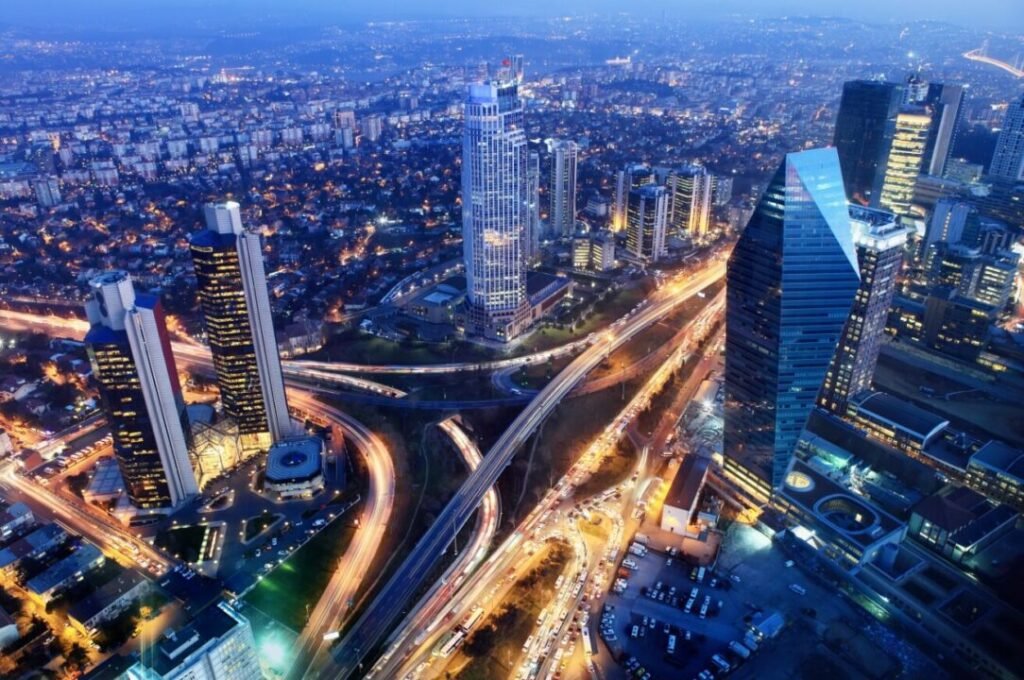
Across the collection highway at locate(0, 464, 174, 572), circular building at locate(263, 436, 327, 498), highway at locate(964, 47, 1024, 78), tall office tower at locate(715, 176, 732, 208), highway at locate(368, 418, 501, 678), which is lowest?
highway at locate(0, 464, 174, 572)

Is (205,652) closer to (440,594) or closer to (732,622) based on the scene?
(440,594)

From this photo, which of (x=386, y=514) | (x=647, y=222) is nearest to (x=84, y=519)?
(x=386, y=514)

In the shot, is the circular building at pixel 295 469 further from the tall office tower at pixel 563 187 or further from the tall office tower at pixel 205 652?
the tall office tower at pixel 563 187

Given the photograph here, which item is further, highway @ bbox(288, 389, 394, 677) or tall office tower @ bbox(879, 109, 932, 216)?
tall office tower @ bbox(879, 109, 932, 216)

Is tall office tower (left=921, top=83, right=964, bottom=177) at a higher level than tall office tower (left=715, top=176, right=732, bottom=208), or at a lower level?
higher

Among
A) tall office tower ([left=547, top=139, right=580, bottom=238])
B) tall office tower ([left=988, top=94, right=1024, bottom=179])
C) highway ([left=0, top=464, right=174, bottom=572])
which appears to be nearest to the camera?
highway ([left=0, top=464, right=174, bottom=572])

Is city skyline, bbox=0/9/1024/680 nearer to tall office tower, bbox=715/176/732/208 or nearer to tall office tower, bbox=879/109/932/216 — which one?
tall office tower, bbox=879/109/932/216

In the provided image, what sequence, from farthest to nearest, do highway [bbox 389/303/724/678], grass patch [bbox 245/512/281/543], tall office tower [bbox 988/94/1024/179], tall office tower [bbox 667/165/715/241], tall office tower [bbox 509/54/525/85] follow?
Result: tall office tower [bbox 988/94/1024/179] → tall office tower [bbox 667/165/715/241] → tall office tower [bbox 509/54/525/85] → grass patch [bbox 245/512/281/543] → highway [bbox 389/303/724/678]

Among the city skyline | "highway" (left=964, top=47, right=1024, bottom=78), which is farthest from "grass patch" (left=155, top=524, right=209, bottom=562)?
"highway" (left=964, top=47, right=1024, bottom=78)
